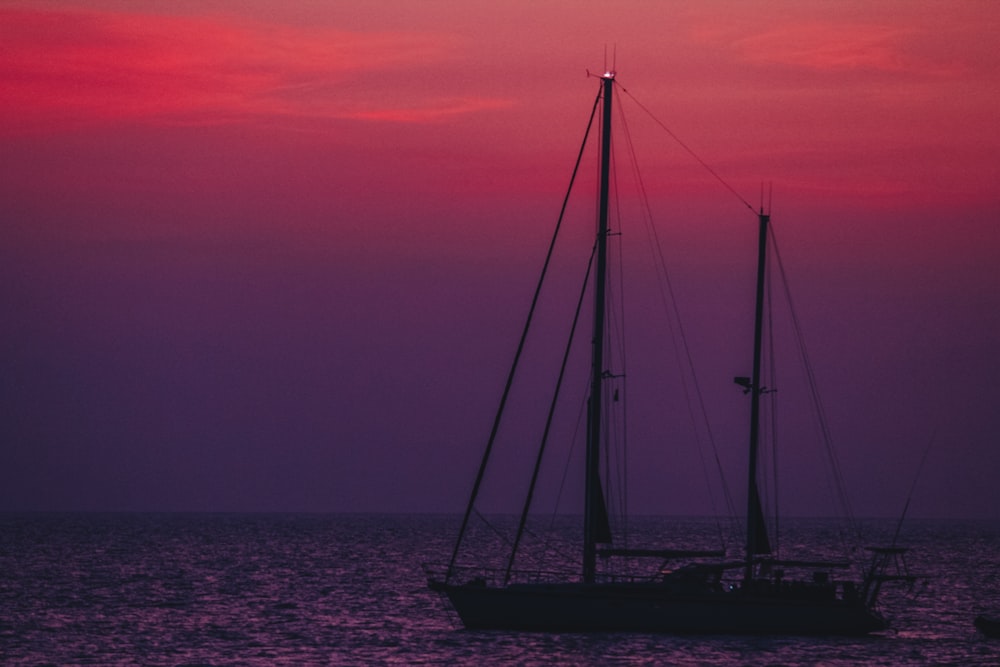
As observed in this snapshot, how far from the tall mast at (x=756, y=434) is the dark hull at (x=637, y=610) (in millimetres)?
1655

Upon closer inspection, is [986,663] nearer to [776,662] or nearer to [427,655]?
[776,662]

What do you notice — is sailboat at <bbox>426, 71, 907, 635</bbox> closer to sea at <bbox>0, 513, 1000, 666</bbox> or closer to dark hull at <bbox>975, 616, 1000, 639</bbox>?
sea at <bbox>0, 513, 1000, 666</bbox>

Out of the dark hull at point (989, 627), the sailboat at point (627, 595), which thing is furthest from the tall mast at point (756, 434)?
the dark hull at point (989, 627)

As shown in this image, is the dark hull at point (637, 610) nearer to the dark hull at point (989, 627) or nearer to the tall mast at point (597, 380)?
the tall mast at point (597, 380)

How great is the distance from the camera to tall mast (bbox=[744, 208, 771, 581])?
59.1 metres

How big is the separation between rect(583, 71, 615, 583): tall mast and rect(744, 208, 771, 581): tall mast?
568 centimetres

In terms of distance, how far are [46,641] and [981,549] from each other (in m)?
139

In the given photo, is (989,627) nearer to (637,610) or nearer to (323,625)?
(637,610)

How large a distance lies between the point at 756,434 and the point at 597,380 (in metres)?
7.63

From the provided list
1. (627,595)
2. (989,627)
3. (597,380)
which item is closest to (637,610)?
(627,595)

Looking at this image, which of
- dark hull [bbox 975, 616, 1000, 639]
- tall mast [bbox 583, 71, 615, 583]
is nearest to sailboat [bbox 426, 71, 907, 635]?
tall mast [bbox 583, 71, 615, 583]

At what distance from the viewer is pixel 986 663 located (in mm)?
60469

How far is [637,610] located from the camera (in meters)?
56.1

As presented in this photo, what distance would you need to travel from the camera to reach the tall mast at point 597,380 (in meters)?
55.2
